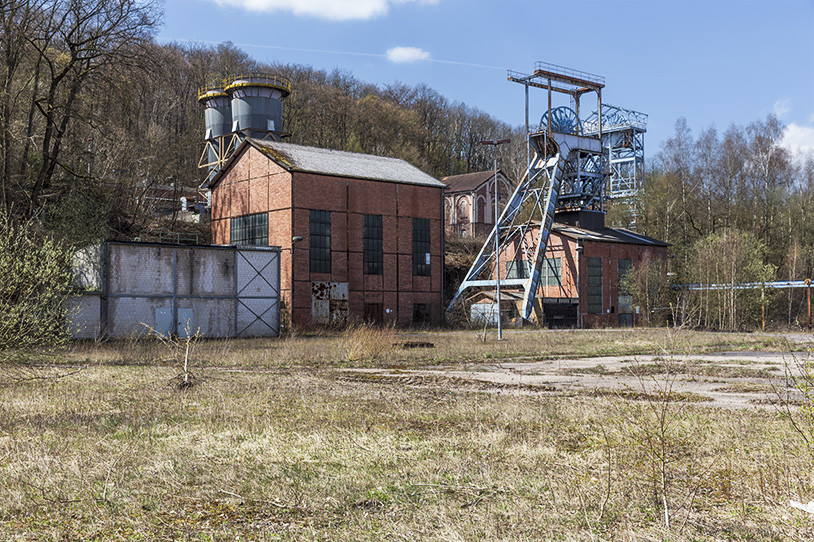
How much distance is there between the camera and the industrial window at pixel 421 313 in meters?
43.1

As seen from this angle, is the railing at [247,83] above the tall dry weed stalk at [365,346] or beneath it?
above

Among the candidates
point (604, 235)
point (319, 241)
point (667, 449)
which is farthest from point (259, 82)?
point (667, 449)

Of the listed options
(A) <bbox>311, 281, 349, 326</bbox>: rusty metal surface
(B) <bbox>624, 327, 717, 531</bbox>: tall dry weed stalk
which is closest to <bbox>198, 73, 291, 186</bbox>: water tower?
(A) <bbox>311, 281, 349, 326</bbox>: rusty metal surface

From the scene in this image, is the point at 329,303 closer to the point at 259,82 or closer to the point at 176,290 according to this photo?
the point at 176,290

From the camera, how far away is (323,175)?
131ft

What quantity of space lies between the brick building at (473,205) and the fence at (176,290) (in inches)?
1401

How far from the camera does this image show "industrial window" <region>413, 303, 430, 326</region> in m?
43.1

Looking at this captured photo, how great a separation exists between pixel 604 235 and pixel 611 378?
1346 inches

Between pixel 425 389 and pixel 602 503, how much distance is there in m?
9.09

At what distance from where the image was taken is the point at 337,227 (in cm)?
4019

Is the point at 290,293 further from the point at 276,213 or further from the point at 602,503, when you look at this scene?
the point at 602,503

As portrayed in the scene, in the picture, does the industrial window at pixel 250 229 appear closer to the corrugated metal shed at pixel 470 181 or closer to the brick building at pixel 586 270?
the brick building at pixel 586 270

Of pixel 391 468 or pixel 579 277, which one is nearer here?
pixel 391 468

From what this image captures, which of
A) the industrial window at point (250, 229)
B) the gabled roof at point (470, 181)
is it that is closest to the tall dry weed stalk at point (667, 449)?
the industrial window at point (250, 229)
